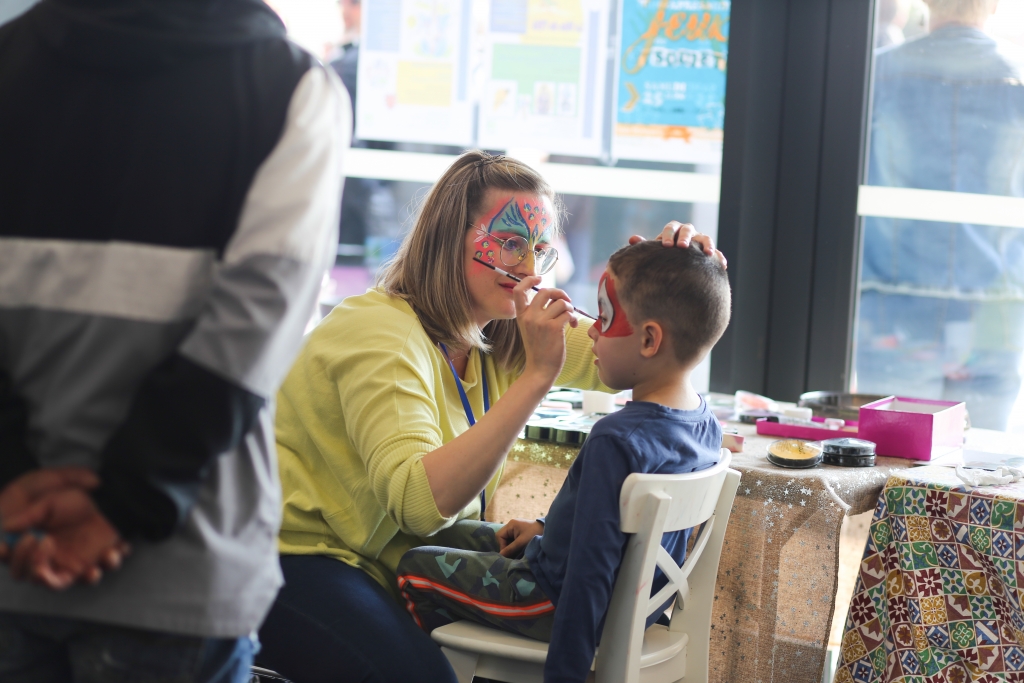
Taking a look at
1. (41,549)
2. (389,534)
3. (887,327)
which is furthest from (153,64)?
(887,327)

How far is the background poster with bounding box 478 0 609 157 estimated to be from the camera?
2.76 metres

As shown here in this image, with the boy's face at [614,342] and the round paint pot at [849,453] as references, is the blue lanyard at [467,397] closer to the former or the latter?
the boy's face at [614,342]

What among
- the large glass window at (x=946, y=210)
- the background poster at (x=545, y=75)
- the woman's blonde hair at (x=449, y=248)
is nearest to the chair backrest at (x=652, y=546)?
the woman's blonde hair at (x=449, y=248)

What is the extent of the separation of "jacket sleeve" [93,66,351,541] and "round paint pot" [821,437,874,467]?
112 centimetres

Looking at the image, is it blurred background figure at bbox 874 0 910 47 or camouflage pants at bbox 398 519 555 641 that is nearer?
camouflage pants at bbox 398 519 555 641

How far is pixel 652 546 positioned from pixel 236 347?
624 millimetres

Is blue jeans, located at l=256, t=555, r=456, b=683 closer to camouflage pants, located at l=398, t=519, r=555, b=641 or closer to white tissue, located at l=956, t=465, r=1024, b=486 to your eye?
camouflage pants, located at l=398, t=519, r=555, b=641

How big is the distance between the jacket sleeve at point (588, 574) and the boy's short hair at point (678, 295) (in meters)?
0.24

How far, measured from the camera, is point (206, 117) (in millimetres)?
794

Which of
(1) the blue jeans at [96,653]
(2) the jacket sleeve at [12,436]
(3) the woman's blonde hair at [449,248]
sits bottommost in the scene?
(1) the blue jeans at [96,653]

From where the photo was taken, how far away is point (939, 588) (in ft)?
4.73

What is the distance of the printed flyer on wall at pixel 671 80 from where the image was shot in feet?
8.66

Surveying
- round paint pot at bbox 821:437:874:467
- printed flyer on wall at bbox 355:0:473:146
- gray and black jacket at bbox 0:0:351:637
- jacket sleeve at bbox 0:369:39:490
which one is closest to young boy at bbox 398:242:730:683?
round paint pot at bbox 821:437:874:467

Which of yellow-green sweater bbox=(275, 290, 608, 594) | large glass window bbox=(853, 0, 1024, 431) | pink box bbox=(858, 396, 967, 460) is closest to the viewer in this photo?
yellow-green sweater bbox=(275, 290, 608, 594)
